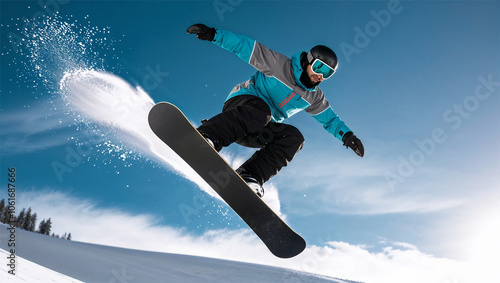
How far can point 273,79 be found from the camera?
12.8 feet

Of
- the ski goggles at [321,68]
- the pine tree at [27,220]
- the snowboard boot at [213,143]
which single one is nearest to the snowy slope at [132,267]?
the snowboard boot at [213,143]

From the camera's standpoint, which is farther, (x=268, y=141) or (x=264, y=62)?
(x=268, y=141)

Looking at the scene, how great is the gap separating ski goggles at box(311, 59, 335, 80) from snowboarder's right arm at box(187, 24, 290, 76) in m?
0.36

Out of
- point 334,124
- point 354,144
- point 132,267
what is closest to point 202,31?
point 334,124

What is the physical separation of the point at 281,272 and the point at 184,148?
599 centimetres

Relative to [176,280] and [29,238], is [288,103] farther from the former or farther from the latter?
[29,238]

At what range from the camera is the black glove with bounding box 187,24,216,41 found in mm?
3342

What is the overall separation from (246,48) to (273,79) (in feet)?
1.66

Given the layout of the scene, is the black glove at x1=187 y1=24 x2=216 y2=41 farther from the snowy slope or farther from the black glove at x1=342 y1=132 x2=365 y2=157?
the snowy slope

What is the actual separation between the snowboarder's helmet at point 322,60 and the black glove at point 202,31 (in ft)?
3.96

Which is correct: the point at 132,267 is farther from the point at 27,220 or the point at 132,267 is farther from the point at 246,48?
the point at 27,220

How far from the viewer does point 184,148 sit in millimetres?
3250

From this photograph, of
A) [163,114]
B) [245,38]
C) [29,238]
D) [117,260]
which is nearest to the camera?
[163,114]

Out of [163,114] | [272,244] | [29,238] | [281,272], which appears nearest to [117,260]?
[29,238]
